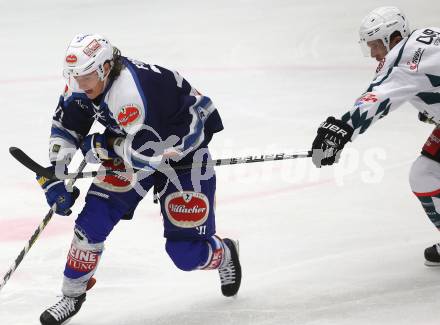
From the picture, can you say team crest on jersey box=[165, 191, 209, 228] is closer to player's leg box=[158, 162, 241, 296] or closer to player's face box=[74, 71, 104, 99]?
player's leg box=[158, 162, 241, 296]

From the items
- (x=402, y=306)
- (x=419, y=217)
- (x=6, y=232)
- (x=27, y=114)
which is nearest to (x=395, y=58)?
(x=402, y=306)

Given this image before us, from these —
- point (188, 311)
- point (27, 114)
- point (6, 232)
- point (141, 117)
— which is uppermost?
point (141, 117)

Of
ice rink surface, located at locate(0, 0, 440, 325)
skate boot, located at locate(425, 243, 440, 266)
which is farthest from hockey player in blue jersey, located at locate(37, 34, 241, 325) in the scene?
skate boot, located at locate(425, 243, 440, 266)

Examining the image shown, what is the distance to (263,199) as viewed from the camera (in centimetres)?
507

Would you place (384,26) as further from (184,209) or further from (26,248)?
(26,248)

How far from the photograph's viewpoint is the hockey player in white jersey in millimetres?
3395

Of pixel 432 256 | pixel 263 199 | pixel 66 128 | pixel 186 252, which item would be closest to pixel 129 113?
pixel 66 128

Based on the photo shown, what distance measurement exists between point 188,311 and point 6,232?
1.40m

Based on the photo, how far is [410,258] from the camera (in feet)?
13.7

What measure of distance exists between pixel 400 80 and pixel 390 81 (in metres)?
0.04

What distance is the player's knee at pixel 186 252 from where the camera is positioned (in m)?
3.58

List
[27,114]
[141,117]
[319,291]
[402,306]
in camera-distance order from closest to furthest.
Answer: [141,117], [402,306], [319,291], [27,114]

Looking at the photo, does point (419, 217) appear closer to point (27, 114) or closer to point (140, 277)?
point (140, 277)

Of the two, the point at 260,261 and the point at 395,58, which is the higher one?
the point at 395,58
